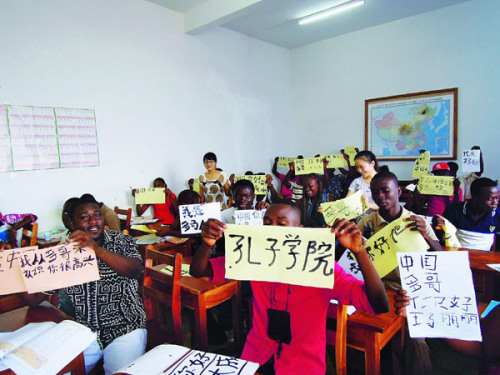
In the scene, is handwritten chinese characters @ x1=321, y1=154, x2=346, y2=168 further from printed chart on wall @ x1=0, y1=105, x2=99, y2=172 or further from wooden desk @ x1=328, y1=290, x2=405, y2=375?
wooden desk @ x1=328, y1=290, x2=405, y2=375

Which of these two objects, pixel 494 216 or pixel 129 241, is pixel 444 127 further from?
pixel 129 241

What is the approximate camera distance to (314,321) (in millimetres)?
1268

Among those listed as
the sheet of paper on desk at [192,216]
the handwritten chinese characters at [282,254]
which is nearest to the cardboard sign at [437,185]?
the sheet of paper on desk at [192,216]

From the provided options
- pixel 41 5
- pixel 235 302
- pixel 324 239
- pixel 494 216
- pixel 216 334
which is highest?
pixel 41 5

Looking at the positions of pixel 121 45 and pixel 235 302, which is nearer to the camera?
pixel 235 302

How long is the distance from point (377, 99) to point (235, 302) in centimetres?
→ 485

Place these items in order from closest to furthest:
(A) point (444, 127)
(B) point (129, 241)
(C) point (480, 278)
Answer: (B) point (129, 241) < (C) point (480, 278) < (A) point (444, 127)

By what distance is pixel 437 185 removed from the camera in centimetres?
317

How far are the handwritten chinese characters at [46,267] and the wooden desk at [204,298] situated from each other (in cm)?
66

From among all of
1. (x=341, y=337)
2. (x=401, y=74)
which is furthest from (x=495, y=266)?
(x=401, y=74)

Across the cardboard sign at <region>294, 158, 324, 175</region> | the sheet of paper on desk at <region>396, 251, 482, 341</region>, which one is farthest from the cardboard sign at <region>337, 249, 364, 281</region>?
the cardboard sign at <region>294, 158, 324, 175</region>

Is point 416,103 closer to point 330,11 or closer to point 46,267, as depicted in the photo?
point 330,11

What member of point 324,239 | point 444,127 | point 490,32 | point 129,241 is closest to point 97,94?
point 129,241

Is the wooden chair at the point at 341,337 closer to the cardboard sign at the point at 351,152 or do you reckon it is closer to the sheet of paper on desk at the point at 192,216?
the sheet of paper on desk at the point at 192,216
